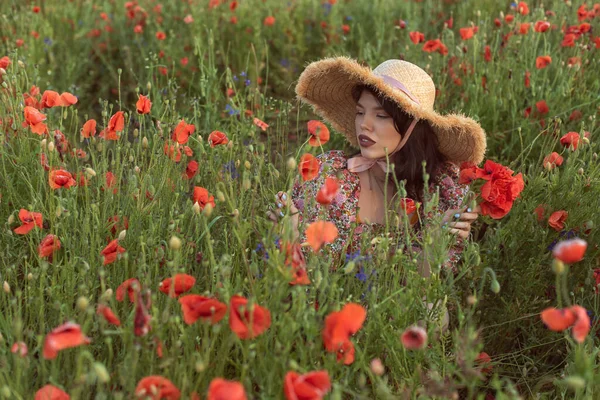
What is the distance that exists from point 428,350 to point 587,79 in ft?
7.70

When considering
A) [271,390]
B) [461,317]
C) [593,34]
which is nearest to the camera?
[271,390]

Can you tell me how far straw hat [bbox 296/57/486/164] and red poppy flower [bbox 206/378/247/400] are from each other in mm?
1357

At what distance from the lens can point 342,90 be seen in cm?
263

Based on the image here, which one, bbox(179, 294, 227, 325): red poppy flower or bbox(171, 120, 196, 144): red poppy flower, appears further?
bbox(171, 120, 196, 144): red poppy flower

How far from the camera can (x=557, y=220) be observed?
2287 millimetres

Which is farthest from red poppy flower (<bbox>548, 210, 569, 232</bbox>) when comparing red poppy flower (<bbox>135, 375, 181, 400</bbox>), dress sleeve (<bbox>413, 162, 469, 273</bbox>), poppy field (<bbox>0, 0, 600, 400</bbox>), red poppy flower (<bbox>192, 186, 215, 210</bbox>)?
red poppy flower (<bbox>135, 375, 181, 400</bbox>)

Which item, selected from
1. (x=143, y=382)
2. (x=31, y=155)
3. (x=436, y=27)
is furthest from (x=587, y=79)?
(x=143, y=382)

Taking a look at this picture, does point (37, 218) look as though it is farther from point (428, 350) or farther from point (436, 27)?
point (436, 27)

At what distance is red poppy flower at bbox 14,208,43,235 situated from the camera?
196cm

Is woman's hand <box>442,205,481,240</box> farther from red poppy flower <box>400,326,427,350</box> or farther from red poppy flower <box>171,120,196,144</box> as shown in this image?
red poppy flower <box>400,326,427,350</box>

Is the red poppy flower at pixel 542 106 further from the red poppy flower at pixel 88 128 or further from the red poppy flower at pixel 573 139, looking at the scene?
the red poppy flower at pixel 88 128

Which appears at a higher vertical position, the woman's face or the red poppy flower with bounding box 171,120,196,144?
the red poppy flower with bounding box 171,120,196,144

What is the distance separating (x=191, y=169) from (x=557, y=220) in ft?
4.01

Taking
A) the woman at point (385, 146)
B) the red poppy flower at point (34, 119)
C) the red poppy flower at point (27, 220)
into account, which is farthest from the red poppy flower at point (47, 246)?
the woman at point (385, 146)
